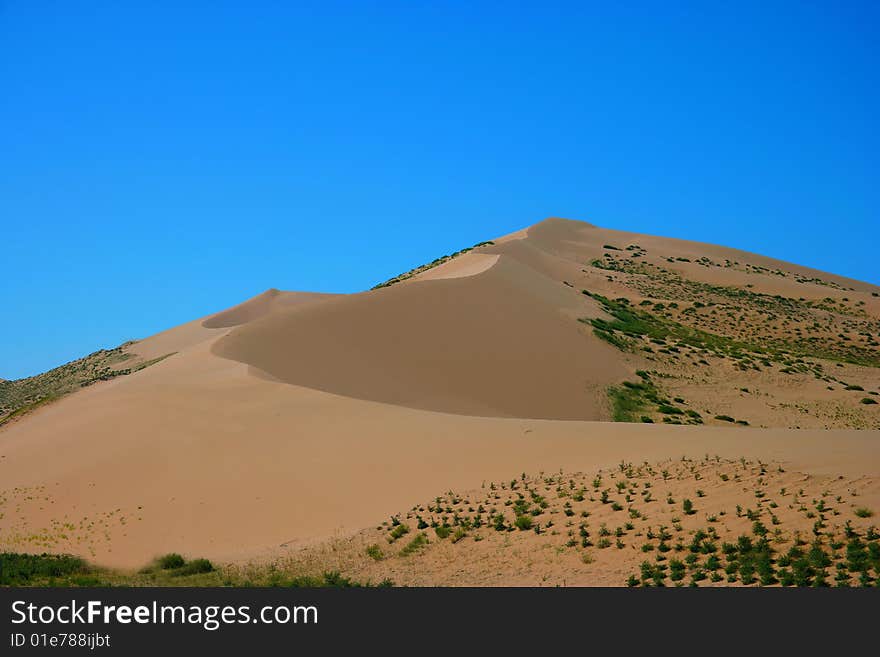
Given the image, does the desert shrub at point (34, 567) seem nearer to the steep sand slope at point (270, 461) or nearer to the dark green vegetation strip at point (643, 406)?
the steep sand slope at point (270, 461)

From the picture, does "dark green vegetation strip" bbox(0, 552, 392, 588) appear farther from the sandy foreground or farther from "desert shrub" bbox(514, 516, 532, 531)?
"desert shrub" bbox(514, 516, 532, 531)

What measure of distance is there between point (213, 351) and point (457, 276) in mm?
20600

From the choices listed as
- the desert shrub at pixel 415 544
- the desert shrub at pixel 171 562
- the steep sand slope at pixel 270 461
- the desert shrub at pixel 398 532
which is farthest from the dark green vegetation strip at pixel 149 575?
the desert shrub at pixel 398 532

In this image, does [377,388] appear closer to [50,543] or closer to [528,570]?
[50,543]

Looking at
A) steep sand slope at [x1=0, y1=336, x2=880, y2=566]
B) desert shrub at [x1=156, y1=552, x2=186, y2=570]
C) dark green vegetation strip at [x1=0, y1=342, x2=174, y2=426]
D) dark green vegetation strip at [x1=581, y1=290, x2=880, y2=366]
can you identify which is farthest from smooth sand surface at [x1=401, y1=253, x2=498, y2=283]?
desert shrub at [x1=156, y1=552, x2=186, y2=570]

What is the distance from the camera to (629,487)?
20.9 meters

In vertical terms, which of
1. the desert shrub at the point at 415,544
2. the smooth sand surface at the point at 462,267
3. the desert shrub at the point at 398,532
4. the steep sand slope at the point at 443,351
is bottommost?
the desert shrub at the point at 415,544

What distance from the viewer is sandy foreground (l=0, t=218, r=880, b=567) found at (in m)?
23.5

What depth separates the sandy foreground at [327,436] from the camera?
2350 cm

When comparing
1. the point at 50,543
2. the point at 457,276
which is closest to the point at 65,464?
the point at 50,543

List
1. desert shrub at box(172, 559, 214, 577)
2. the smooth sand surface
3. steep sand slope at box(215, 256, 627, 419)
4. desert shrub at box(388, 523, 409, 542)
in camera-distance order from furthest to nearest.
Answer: the smooth sand surface
steep sand slope at box(215, 256, 627, 419)
desert shrub at box(388, 523, 409, 542)
desert shrub at box(172, 559, 214, 577)

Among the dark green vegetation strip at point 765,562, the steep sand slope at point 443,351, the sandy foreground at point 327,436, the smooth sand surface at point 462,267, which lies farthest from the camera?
the smooth sand surface at point 462,267

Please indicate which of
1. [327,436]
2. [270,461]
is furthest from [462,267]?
[270,461]

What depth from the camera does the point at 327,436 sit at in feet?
97.8
